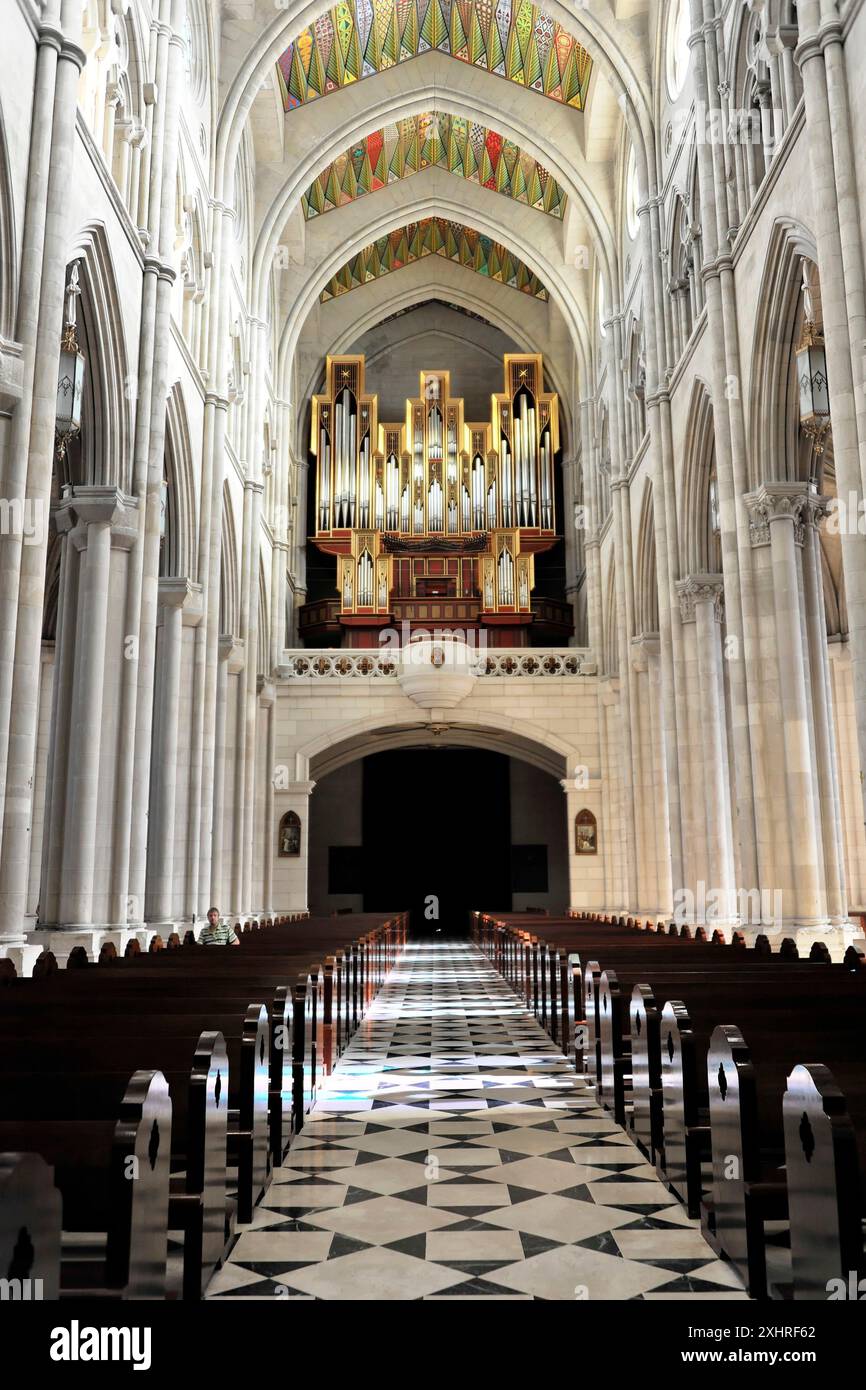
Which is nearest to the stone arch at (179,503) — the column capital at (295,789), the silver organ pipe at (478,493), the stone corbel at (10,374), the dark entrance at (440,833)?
the stone corbel at (10,374)

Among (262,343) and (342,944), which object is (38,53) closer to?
(342,944)

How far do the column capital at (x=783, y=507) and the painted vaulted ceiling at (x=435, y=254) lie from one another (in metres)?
18.5

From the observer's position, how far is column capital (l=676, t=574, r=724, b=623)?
50.2 ft

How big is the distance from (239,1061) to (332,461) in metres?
24.5

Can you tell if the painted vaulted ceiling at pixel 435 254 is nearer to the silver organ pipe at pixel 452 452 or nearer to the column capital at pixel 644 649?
the silver organ pipe at pixel 452 452

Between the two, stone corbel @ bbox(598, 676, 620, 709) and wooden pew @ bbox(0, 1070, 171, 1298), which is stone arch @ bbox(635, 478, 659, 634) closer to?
stone corbel @ bbox(598, 676, 620, 709)

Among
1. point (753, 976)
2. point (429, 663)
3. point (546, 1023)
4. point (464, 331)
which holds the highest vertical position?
point (464, 331)

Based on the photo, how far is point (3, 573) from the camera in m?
7.82

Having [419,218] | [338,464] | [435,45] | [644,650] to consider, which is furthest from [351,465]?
[644,650]

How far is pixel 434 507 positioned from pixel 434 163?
7904 millimetres

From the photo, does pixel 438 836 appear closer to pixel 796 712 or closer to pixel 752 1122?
pixel 796 712

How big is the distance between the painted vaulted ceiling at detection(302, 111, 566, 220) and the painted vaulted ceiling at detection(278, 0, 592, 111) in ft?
7.39

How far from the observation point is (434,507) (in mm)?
27469
